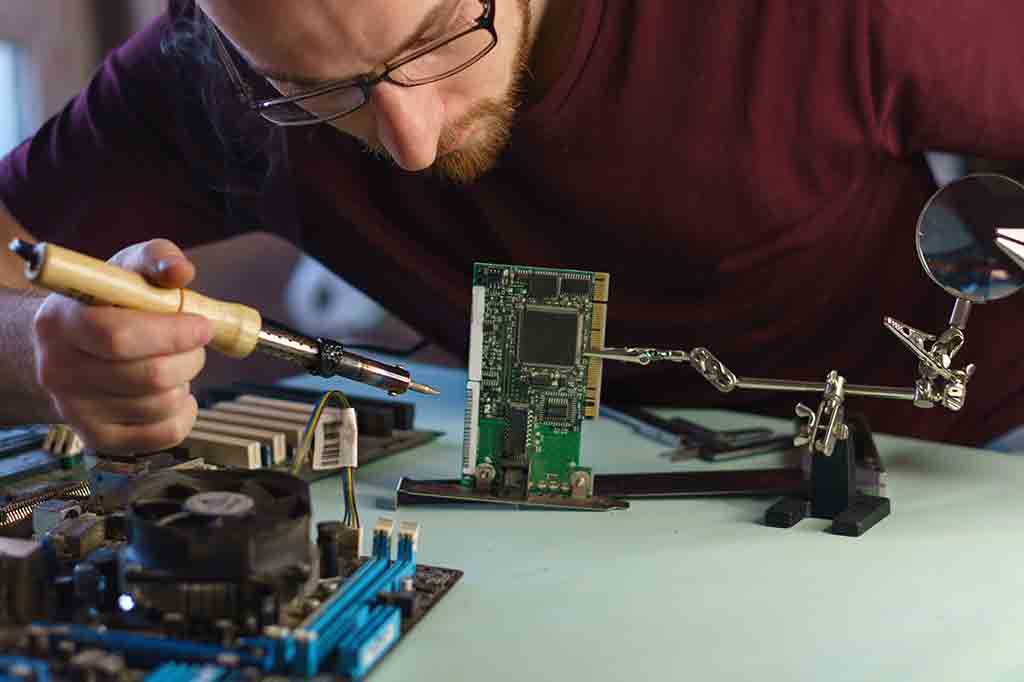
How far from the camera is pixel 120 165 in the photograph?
1.74 m

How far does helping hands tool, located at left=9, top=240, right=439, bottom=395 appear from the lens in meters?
0.80

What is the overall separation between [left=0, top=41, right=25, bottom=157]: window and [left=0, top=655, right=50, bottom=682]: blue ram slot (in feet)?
5.75

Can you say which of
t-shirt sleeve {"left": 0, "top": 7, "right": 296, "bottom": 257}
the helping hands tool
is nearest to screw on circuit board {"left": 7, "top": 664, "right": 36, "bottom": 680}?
the helping hands tool

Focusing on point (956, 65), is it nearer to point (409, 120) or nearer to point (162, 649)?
point (409, 120)

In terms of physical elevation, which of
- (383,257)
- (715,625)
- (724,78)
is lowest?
(715,625)

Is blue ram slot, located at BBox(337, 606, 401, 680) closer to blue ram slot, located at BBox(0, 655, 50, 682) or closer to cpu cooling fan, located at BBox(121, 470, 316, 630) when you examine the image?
cpu cooling fan, located at BBox(121, 470, 316, 630)

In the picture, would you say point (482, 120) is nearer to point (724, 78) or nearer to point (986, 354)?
point (724, 78)

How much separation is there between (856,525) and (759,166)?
A: 56 cm

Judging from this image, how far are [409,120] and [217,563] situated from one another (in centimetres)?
59

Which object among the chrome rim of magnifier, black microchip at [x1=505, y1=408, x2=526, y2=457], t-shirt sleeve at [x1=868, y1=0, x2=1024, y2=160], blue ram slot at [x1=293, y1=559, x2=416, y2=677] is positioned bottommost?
blue ram slot at [x1=293, y1=559, x2=416, y2=677]

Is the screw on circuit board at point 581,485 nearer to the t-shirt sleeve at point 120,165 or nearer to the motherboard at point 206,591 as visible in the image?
the motherboard at point 206,591

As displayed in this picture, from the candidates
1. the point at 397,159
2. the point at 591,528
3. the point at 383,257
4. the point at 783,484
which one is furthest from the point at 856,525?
the point at 383,257

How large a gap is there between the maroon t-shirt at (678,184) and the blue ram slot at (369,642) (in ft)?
2.71

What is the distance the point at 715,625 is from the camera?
3.07 ft
